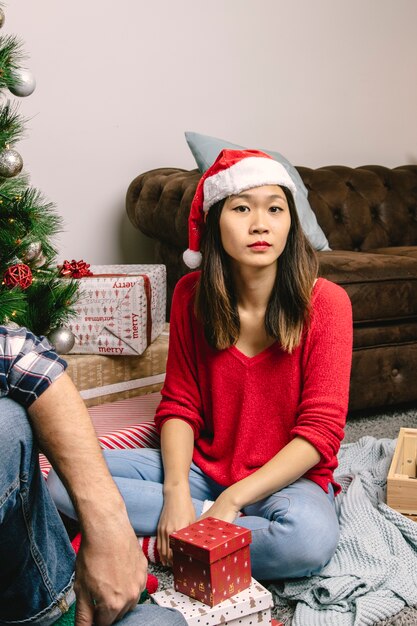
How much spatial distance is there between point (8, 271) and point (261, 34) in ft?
6.19

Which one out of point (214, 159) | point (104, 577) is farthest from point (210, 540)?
point (214, 159)

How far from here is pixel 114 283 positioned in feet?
6.77

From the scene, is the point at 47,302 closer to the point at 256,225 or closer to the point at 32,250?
the point at 32,250

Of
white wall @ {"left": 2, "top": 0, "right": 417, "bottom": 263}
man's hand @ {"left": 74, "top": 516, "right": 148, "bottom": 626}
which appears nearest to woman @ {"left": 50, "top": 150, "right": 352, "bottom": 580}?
man's hand @ {"left": 74, "top": 516, "right": 148, "bottom": 626}

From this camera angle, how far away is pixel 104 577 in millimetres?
807

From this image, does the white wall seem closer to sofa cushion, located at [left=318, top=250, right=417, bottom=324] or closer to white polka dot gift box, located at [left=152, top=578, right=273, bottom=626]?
sofa cushion, located at [left=318, top=250, right=417, bottom=324]

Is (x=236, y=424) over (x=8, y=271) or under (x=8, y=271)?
under

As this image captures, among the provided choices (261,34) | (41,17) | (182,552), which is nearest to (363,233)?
(261,34)

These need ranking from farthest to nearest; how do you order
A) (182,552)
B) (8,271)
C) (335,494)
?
1. (8,271)
2. (335,494)
3. (182,552)

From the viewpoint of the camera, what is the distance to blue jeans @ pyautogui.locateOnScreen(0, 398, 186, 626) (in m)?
0.80

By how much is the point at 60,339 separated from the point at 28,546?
39.4 inches

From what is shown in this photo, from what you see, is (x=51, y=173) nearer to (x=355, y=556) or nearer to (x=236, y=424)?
(x=236, y=424)

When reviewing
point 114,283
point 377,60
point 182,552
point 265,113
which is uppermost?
point 377,60

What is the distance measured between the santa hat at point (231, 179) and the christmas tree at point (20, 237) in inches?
15.8
